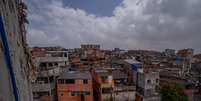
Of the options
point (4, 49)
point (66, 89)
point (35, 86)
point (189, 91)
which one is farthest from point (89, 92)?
point (4, 49)

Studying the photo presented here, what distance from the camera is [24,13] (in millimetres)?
3521

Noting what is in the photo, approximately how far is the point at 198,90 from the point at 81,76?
66.9 ft

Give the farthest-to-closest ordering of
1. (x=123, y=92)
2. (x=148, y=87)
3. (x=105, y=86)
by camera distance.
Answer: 1. (x=148, y=87)
2. (x=123, y=92)
3. (x=105, y=86)

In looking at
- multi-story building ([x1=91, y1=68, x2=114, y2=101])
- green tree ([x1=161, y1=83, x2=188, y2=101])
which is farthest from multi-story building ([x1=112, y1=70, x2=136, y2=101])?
green tree ([x1=161, y1=83, x2=188, y2=101])

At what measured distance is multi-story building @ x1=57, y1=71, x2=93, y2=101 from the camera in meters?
19.0

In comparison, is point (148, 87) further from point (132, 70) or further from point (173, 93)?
point (132, 70)

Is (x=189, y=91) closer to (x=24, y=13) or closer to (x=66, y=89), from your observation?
(x=66, y=89)

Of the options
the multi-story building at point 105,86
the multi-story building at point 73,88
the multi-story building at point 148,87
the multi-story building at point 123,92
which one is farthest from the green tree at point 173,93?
the multi-story building at point 73,88

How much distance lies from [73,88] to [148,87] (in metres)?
9.70

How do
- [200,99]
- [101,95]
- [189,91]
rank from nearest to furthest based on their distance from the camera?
[101,95] < [189,91] < [200,99]

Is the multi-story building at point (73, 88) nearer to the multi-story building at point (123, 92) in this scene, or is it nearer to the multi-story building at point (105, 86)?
the multi-story building at point (105, 86)

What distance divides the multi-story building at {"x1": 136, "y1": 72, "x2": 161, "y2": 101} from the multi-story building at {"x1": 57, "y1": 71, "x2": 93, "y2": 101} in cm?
692

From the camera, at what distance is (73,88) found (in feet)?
62.5

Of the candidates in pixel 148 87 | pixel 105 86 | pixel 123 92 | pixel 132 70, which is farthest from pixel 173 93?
pixel 105 86
